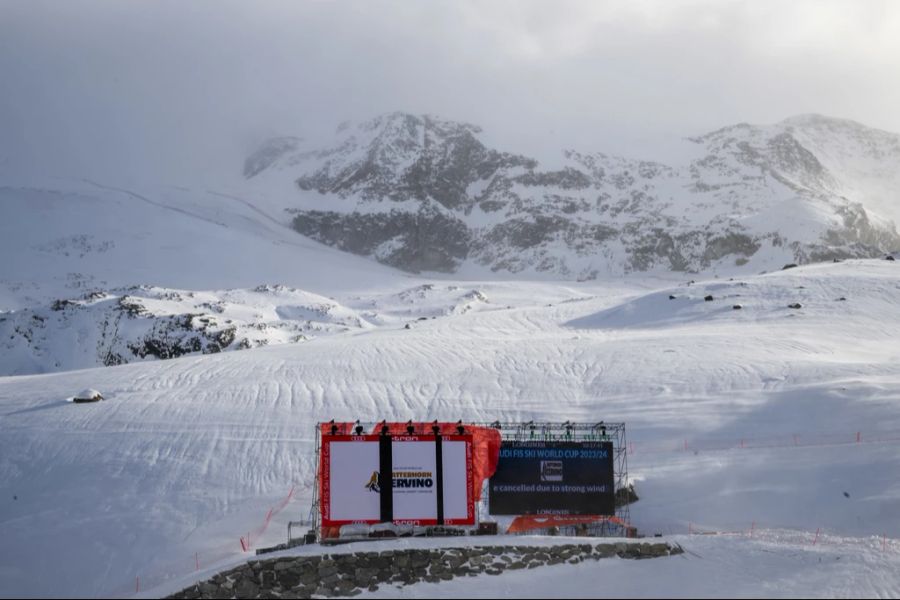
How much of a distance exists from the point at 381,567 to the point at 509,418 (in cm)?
1747

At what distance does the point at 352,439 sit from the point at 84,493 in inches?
487

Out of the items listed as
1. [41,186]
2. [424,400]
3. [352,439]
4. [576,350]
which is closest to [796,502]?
[352,439]

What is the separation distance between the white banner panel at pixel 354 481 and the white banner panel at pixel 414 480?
50 centimetres

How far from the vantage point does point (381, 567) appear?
18812 millimetres

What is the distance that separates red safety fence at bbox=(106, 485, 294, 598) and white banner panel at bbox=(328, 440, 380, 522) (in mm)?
3535

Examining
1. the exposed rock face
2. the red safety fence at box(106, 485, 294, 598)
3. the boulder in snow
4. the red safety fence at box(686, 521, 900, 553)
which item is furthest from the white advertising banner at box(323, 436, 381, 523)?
the exposed rock face

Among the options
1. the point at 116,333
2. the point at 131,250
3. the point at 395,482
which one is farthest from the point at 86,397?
the point at 131,250

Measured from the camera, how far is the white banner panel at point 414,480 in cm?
2170

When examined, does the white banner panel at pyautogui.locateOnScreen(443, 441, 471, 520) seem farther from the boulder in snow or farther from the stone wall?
the boulder in snow

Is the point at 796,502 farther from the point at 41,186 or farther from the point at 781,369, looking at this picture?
the point at 41,186

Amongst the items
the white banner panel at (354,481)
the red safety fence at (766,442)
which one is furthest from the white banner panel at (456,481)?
the red safety fence at (766,442)

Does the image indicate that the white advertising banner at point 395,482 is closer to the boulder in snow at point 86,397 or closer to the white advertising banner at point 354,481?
the white advertising banner at point 354,481

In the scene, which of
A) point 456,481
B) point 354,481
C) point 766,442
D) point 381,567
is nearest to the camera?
point 381,567

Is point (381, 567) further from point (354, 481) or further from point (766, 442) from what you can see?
point (766, 442)
